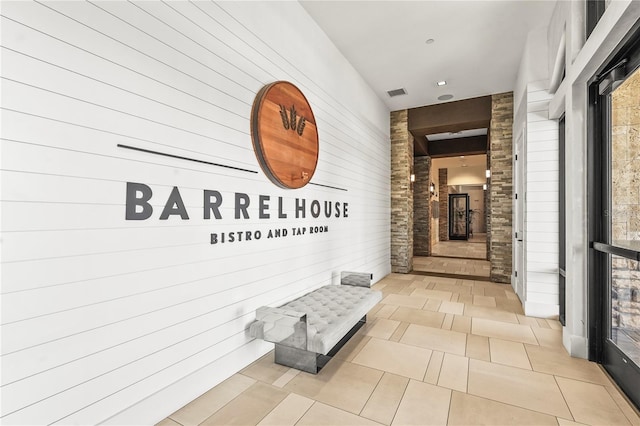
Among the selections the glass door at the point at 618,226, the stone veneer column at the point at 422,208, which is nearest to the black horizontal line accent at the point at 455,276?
the stone veneer column at the point at 422,208

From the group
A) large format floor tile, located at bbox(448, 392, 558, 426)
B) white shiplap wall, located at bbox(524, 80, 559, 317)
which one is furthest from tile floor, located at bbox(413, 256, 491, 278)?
large format floor tile, located at bbox(448, 392, 558, 426)

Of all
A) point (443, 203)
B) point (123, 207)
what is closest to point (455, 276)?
point (123, 207)

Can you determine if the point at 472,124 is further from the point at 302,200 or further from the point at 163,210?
the point at 163,210

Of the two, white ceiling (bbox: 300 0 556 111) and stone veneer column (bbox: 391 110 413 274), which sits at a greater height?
white ceiling (bbox: 300 0 556 111)

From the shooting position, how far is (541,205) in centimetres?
402

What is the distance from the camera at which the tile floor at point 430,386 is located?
2008 millimetres

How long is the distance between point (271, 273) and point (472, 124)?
18.7 ft

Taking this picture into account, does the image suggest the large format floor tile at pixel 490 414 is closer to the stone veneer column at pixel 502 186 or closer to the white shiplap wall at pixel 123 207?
the white shiplap wall at pixel 123 207

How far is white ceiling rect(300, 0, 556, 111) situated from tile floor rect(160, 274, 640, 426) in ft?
12.5

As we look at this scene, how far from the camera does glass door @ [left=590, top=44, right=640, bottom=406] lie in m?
2.20

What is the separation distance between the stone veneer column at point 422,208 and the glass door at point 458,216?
6170mm

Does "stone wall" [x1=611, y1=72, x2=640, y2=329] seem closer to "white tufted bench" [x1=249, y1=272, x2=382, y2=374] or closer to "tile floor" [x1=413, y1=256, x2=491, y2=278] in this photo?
"white tufted bench" [x1=249, y1=272, x2=382, y2=374]

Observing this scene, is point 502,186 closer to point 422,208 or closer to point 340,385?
point 422,208

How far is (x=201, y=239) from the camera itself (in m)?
2.24
